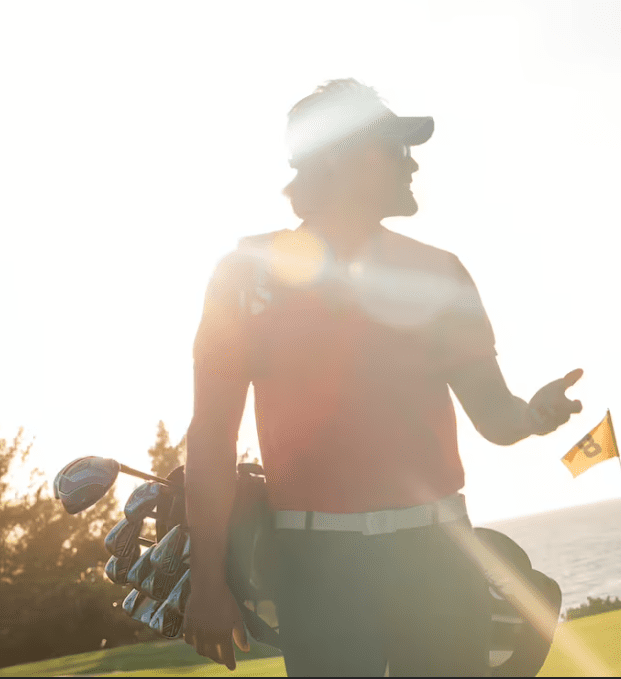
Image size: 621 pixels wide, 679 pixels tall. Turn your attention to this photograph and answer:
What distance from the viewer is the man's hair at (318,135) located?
104 inches

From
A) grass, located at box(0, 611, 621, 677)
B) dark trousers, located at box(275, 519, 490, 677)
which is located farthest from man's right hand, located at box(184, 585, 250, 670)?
grass, located at box(0, 611, 621, 677)

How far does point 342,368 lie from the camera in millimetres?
2420

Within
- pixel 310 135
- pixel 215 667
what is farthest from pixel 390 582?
pixel 215 667

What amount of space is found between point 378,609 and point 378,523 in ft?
0.78

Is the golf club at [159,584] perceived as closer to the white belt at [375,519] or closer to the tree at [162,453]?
the white belt at [375,519]

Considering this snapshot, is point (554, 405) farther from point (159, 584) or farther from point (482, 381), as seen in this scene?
point (159, 584)

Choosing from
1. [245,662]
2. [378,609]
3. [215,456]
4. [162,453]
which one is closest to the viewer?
[378,609]

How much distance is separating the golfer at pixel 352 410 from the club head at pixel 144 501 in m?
0.67

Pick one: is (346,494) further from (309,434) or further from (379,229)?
(379,229)

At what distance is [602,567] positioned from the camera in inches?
5778

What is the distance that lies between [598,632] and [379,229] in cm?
1013

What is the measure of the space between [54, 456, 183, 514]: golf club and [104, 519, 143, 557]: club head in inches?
6.5

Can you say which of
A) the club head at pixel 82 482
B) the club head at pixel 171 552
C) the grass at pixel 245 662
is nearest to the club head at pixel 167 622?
the club head at pixel 171 552

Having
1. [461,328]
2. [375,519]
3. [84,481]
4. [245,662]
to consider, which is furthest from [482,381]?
[245,662]
